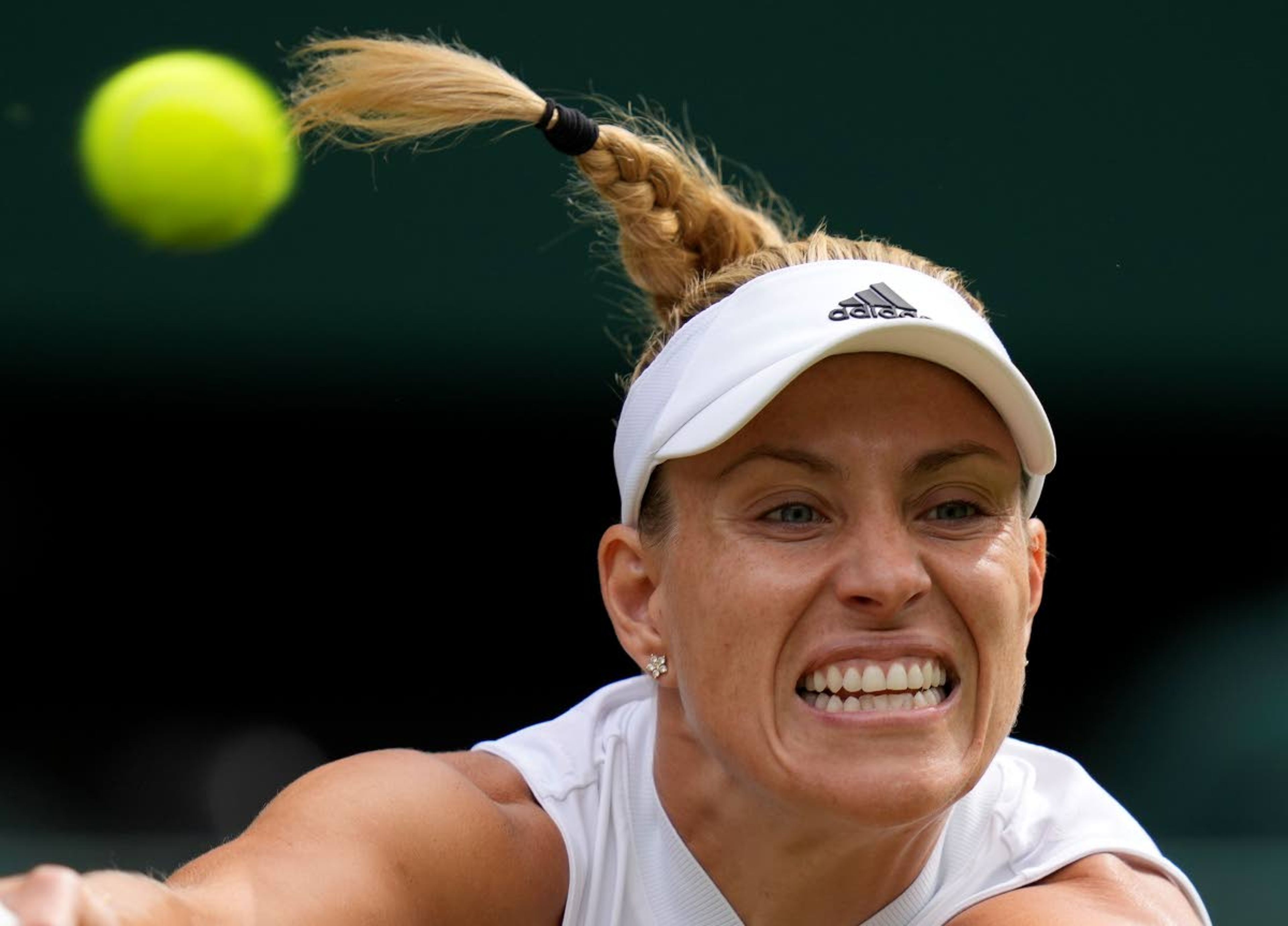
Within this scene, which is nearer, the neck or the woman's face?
the woman's face

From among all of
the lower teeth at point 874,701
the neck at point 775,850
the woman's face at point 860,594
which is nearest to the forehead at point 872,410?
the woman's face at point 860,594

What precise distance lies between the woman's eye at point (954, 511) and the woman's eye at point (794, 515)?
13cm

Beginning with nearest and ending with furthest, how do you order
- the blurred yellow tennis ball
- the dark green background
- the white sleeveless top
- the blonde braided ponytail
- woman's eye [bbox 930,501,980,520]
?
woman's eye [bbox 930,501,980,520], the white sleeveless top, the blonde braided ponytail, the blurred yellow tennis ball, the dark green background

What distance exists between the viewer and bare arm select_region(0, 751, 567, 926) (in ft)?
5.96

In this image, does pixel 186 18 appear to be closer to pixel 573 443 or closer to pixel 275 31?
pixel 275 31

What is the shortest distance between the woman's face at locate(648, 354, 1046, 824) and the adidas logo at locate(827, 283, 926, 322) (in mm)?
48

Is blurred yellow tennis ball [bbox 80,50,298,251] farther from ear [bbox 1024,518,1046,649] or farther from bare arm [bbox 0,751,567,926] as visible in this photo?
ear [bbox 1024,518,1046,649]

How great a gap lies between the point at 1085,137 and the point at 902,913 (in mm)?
1965

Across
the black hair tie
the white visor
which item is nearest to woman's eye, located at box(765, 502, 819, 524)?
the white visor

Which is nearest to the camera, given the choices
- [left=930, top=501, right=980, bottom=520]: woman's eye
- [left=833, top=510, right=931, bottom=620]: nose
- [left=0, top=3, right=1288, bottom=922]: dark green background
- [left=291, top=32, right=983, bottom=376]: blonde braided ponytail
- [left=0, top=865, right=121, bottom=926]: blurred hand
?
[left=0, top=865, right=121, bottom=926]: blurred hand

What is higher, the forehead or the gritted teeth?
the forehead

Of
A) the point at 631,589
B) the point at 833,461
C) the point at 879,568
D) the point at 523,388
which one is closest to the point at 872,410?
the point at 833,461

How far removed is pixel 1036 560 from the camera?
7.42 feet

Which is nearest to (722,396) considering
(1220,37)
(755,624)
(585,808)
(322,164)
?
(755,624)
